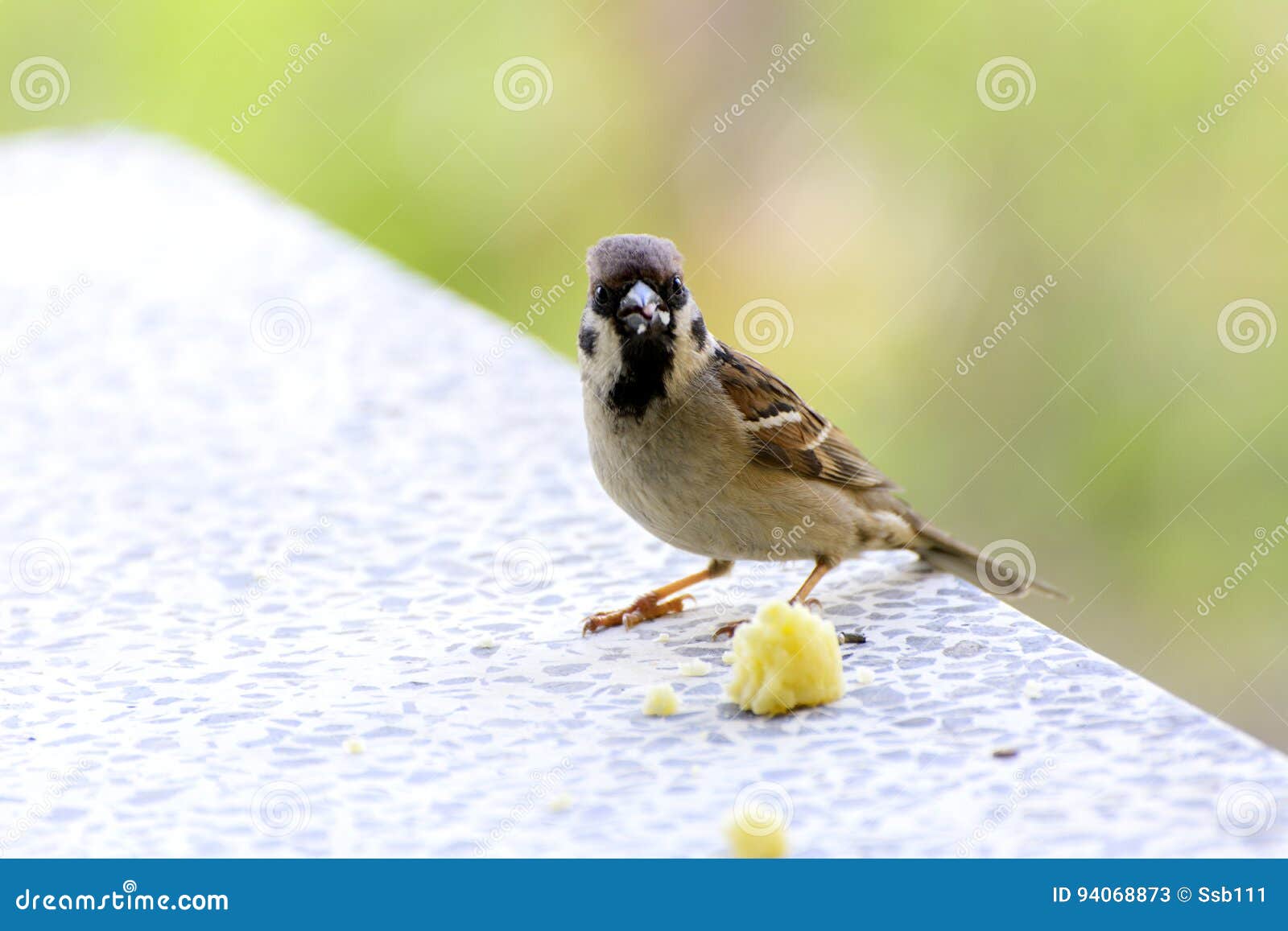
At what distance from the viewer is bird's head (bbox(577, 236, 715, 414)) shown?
2.78 metres

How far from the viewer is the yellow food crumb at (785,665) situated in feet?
7.24

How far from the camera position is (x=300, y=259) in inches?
219

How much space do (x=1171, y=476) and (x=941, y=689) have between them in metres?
4.59

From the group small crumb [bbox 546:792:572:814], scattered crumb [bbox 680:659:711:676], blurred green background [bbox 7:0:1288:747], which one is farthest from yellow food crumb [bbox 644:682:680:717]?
blurred green background [bbox 7:0:1288:747]

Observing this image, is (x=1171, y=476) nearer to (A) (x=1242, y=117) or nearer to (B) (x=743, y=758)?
(A) (x=1242, y=117)

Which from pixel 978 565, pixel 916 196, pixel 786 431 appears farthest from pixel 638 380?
pixel 916 196

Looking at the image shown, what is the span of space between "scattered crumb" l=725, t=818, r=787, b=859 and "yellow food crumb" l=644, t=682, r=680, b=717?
1.62ft

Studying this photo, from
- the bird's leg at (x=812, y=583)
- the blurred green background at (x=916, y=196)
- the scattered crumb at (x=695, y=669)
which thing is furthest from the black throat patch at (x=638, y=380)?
the blurred green background at (x=916, y=196)

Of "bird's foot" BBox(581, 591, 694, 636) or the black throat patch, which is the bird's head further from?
"bird's foot" BBox(581, 591, 694, 636)

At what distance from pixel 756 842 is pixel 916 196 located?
592 centimetres

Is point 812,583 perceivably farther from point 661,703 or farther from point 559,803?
point 559,803

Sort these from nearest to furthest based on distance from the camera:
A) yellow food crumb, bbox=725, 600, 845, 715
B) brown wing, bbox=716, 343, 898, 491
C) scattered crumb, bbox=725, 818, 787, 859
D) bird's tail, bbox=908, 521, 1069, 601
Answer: scattered crumb, bbox=725, 818, 787, 859 → yellow food crumb, bbox=725, 600, 845, 715 → brown wing, bbox=716, 343, 898, 491 → bird's tail, bbox=908, 521, 1069, 601

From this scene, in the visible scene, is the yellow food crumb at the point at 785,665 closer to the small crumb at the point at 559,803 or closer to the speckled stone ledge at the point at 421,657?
the speckled stone ledge at the point at 421,657
